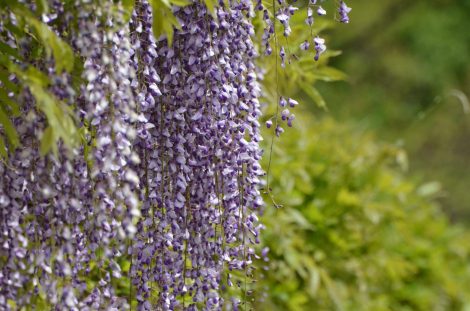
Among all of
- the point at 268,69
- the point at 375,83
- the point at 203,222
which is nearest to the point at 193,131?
the point at 203,222

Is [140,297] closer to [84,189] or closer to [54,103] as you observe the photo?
[84,189]

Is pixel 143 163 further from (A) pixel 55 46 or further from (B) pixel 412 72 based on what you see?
(B) pixel 412 72

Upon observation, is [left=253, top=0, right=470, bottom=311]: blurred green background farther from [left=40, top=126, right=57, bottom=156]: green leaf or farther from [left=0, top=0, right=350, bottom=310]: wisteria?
[left=40, top=126, right=57, bottom=156]: green leaf

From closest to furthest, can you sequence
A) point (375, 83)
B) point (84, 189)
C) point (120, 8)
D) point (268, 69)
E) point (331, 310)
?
point (120, 8), point (84, 189), point (268, 69), point (331, 310), point (375, 83)

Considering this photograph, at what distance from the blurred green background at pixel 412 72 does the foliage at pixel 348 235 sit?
231 inches

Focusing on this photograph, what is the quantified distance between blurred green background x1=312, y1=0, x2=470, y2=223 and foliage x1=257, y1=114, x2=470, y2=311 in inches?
231

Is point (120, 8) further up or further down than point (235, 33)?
further down

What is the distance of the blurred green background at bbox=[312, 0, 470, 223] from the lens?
11.6 meters

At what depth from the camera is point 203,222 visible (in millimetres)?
2811

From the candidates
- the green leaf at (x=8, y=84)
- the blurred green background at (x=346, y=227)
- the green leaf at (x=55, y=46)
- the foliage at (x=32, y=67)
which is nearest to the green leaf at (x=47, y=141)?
the foliage at (x=32, y=67)

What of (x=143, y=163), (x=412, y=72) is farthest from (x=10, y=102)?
(x=412, y=72)

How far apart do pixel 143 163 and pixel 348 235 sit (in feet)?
8.07

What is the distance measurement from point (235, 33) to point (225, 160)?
394 mm

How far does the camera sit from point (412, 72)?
38.3 ft
